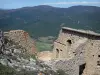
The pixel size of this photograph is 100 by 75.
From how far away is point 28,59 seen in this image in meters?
20.8

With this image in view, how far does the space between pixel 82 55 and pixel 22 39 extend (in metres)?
6.22

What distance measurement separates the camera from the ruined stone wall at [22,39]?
25.5 metres

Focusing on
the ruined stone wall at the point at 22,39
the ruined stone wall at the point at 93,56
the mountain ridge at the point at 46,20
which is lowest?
the mountain ridge at the point at 46,20

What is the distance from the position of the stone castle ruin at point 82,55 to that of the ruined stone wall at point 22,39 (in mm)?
2875

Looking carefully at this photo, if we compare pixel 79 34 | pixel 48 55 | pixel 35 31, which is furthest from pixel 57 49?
pixel 35 31

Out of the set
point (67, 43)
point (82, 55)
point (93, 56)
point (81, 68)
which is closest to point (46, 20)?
point (67, 43)

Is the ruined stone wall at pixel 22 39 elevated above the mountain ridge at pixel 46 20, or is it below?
above

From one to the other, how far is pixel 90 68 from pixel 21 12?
449 feet

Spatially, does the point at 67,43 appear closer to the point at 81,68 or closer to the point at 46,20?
the point at 81,68

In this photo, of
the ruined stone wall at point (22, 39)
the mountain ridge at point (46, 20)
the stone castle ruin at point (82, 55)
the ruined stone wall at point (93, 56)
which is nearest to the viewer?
the stone castle ruin at point (82, 55)

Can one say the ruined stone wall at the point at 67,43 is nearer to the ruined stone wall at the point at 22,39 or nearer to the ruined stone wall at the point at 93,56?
the ruined stone wall at the point at 93,56

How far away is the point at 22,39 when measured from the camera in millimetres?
26484

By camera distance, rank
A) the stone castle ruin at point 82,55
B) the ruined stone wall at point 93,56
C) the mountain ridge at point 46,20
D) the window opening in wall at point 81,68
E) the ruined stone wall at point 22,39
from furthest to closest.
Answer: the mountain ridge at point 46,20 < the window opening in wall at point 81,68 < the ruined stone wall at point 93,56 < the ruined stone wall at point 22,39 < the stone castle ruin at point 82,55

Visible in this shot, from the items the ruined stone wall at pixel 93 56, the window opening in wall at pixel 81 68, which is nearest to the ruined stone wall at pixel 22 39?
the window opening in wall at pixel 81 68
